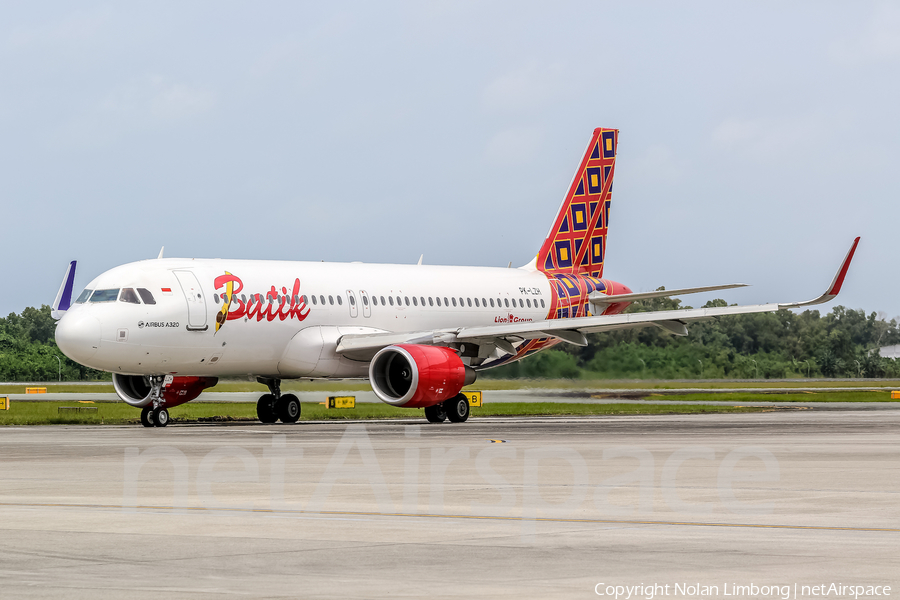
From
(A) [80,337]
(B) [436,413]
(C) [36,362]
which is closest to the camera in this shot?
(A) [80,337]

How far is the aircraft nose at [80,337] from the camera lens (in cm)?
2772

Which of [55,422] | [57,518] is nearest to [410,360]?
[55,422]

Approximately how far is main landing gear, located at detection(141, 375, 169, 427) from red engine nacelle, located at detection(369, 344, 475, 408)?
4.96 metres

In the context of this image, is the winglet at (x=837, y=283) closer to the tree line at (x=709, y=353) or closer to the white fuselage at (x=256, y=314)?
the tree line at (x=709, y=353)

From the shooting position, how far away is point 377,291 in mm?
34375

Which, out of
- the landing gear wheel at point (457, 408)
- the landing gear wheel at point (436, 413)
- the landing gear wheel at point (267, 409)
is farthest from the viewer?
the landing gear wheel at point (267, 409)

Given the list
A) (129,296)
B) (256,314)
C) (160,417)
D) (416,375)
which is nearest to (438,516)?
(416,375)

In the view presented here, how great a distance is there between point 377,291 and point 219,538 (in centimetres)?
2467

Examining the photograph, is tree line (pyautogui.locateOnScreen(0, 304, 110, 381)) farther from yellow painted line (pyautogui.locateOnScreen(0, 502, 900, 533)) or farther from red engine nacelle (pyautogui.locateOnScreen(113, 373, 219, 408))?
yellow painted line (pyautogui.locateOnScreen(0, 502, 900, 533))

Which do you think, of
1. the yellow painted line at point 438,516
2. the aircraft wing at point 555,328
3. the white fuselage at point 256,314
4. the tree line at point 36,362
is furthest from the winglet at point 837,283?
the tree line at point 36,362

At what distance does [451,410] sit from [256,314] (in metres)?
5.58

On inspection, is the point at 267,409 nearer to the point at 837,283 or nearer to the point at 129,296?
the point at 129,296

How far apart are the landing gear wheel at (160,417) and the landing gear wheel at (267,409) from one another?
3.53 metres

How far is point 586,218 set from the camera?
42062 millimetres
